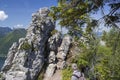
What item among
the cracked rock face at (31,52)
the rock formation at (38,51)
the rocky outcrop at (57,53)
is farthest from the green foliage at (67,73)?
the cracked rock face at (31,52)

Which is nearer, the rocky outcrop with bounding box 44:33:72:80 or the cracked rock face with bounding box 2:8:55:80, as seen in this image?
the cracked rock face with bounding box 2:8:55:80

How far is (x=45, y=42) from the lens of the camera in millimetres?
57031

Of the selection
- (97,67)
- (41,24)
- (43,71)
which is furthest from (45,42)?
(97,67)

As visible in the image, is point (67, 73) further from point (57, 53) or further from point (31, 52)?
point (31, 52)

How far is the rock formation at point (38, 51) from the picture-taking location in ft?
168

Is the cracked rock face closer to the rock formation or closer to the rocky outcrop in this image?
the rock formation

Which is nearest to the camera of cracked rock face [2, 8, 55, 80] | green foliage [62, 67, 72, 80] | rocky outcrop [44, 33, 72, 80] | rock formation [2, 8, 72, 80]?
green foliage [62, 67, 72, 80]

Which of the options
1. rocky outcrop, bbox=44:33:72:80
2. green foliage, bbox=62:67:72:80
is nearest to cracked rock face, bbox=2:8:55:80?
rocky outcrop, bbox=44:33:72:80

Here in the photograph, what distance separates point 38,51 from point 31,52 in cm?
162

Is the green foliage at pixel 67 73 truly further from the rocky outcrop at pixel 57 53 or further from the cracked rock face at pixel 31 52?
the cracked rock face at pixel 31 52

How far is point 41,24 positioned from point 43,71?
1109 cm

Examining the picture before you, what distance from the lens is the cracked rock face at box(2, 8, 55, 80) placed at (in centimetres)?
4893

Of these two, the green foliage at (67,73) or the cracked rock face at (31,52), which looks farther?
the cracked rock face at (31,52)

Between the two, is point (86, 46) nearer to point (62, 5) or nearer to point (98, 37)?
point (98, 37)
